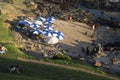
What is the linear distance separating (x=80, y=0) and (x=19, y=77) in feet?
153

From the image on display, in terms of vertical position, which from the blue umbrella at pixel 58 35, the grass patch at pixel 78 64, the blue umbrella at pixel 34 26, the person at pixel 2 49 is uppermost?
the person at pixel 2 49

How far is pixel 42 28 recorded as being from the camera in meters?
61.1

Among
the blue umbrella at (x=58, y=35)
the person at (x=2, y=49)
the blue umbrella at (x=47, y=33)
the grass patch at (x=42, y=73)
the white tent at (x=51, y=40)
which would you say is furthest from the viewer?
the blue umbrella at (x=58, y=35)

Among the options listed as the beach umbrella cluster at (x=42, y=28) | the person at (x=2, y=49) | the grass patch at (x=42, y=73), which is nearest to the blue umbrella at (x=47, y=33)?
the beach umbrella cluster at (x=42, y=28)

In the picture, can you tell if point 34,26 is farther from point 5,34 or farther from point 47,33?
point 5,34

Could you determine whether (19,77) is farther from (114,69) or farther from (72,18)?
(72,18)

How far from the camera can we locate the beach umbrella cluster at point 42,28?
58.9 meters

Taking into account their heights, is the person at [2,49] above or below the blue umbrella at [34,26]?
above

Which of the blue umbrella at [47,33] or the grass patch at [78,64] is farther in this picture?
the blue umbrella at [47,33]

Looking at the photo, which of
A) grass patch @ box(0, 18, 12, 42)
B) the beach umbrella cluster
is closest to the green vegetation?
grass patch @ box(0, 18, 12, 42)

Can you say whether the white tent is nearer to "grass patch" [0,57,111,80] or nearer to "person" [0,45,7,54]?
"person" [0,45,7,54]

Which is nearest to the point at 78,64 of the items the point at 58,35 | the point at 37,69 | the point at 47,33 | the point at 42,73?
the point at 37,69

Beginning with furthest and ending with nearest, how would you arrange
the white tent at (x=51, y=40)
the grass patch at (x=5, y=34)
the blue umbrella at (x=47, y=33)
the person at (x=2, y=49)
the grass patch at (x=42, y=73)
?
the blue umbrella at (x=47, y=33) < the white tent at (x=51, y=40) < the grass patch at (x=5, y=34) < the person at (x=2, y=49) < the grass patch at (x=42, y=73)

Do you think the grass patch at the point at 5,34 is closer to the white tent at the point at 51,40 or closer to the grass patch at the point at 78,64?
the white tent at the point at 51,40
